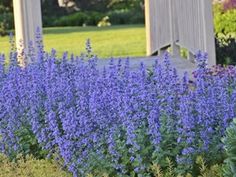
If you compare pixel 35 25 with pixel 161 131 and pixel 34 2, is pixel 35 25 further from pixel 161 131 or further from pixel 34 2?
pixel 161 131

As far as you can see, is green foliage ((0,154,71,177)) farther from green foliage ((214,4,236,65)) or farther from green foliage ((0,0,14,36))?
green foliage ((0,0,14,36))

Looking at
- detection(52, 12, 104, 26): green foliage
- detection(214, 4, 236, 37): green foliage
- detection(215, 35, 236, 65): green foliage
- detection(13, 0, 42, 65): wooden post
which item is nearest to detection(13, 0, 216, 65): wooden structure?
detection(13, 0, 42, 65): wooden post

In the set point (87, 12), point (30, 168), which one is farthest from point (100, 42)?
point (30, 168)

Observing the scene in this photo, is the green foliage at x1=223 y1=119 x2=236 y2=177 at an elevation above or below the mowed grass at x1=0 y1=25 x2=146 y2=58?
above

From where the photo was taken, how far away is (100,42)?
20.1m

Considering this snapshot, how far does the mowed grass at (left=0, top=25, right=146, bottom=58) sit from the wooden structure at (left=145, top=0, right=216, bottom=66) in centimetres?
405

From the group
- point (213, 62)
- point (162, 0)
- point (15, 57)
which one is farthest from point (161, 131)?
point (162, 0)

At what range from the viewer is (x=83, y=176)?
4.53 meters

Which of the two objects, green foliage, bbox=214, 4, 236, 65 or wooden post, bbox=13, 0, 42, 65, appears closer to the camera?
wooden post, bbox=13, 0, 42, 65

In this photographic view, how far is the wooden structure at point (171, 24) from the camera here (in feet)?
27.2

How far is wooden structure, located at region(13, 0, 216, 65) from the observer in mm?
8289

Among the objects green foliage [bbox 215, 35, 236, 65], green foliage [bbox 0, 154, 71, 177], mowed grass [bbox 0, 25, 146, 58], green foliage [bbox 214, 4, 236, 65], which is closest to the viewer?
green foliage [bbox 0, 154, 71, 177]

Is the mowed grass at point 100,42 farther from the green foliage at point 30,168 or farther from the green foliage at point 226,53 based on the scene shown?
the green foliage at point 30,168

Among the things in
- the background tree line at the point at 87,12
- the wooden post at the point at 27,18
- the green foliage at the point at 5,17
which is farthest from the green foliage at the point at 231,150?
the background tree line at the point at 87,12
